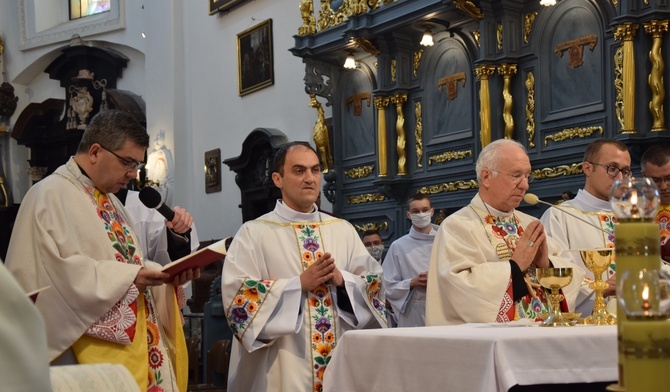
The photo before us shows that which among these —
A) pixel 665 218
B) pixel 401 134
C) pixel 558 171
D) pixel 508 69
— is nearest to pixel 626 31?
pixel 558 171

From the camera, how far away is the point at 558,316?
3.57 metres

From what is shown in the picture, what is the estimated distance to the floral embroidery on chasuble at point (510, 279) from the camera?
4148mm

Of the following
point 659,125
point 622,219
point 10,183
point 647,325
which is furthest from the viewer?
point 10,183

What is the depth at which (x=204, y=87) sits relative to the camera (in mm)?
16531

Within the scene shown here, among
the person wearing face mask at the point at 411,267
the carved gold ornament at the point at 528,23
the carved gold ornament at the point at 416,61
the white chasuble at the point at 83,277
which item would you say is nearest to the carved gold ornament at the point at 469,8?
the carved gold ornament at the point at 528,23

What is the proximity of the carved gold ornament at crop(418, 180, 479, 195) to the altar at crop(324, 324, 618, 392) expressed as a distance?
21.5 ft

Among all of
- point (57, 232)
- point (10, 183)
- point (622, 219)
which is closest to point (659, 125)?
point (57, 232)

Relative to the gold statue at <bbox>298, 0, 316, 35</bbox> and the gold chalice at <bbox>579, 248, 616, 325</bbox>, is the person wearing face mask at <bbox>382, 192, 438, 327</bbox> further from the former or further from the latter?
the gold statue at <bbox>298, 0, 316, 35</bbox>

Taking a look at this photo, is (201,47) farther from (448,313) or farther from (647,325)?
(647,325)

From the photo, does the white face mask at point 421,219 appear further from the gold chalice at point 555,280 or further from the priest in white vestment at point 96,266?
the gold chalice at point 555,280

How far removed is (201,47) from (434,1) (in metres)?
7.53

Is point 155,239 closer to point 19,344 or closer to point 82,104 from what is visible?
point 19,344

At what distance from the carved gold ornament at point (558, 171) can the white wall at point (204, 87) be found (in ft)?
16.4

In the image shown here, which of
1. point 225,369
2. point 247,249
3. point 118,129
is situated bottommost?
point 225,369
